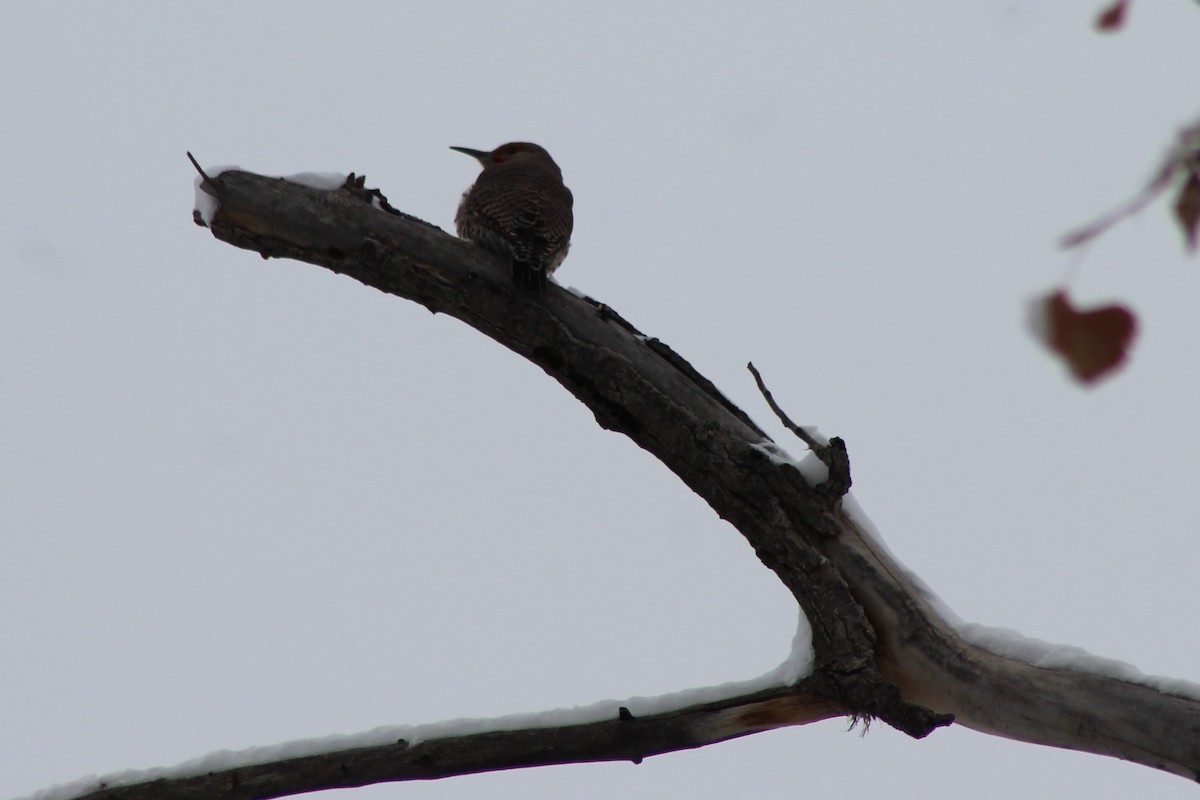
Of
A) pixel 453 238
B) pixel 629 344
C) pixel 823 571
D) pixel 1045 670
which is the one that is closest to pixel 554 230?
pixel 453 238

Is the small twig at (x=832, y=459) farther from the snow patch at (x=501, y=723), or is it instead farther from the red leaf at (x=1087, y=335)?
the red leaf at (x=1087, y=335)

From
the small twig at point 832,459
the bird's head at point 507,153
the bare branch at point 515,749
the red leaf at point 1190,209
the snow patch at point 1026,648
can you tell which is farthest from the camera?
the bird's head at point 507,153

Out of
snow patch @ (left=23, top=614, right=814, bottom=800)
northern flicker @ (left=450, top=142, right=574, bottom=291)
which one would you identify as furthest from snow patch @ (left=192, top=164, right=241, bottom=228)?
snow patch @ (left=23, top=614, right=814, bottom=800)

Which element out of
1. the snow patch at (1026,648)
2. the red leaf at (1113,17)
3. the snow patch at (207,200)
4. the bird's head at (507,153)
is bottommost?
the snow patch at (1026,648)

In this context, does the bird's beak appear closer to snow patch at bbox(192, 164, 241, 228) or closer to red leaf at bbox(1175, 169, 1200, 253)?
snow patch at bbox(192, 164, 241, 228)

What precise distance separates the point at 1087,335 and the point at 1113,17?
13.1 inches

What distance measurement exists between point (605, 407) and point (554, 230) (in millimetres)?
1271

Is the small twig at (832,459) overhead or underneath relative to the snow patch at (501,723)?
overhead

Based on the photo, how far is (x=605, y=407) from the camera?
161 inches

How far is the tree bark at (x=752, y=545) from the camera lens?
3.68 m

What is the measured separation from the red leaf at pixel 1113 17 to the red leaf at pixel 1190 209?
0.59 ft

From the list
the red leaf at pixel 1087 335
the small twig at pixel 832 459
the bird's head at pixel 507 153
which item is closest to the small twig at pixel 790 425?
the small twig at pixel 832 459

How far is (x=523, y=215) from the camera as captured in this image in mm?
5066

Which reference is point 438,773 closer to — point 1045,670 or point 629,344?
point 629,344
